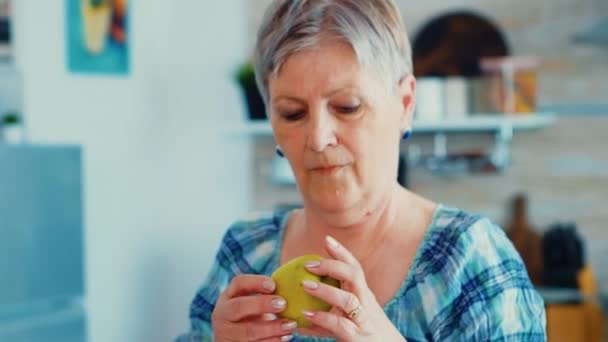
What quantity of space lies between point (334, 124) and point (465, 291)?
25 cm

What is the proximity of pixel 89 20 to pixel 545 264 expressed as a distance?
1784mm

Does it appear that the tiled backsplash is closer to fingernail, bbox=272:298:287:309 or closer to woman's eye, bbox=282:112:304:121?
woman's eye, bbox=282:112:304:121

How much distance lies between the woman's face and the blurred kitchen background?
6.56ft

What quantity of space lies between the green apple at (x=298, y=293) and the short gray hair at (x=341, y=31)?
0.24m

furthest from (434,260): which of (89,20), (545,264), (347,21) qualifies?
(89,20)

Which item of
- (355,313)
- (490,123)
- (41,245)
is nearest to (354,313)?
(355,313)

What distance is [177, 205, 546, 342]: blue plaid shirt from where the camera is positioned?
1129 mm

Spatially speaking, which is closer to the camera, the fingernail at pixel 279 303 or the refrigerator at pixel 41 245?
the fingernail at pixel 279 303

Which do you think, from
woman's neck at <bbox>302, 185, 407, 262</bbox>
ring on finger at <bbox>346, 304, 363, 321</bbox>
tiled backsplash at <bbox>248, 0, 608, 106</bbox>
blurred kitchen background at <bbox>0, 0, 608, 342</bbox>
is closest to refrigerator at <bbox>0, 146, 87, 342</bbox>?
blurred kitchen background at <bbox>0, 0, 608, 342</bbox>

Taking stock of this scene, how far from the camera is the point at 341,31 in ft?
3.66

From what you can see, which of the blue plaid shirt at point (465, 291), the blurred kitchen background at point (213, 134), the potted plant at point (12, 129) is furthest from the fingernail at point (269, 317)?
the potted plant at point (12, 129)

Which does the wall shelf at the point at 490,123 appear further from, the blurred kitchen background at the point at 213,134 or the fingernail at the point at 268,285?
the fingernail at the point at 268,285

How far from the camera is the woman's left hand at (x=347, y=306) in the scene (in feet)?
3.28

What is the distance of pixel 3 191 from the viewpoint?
9.32ft
